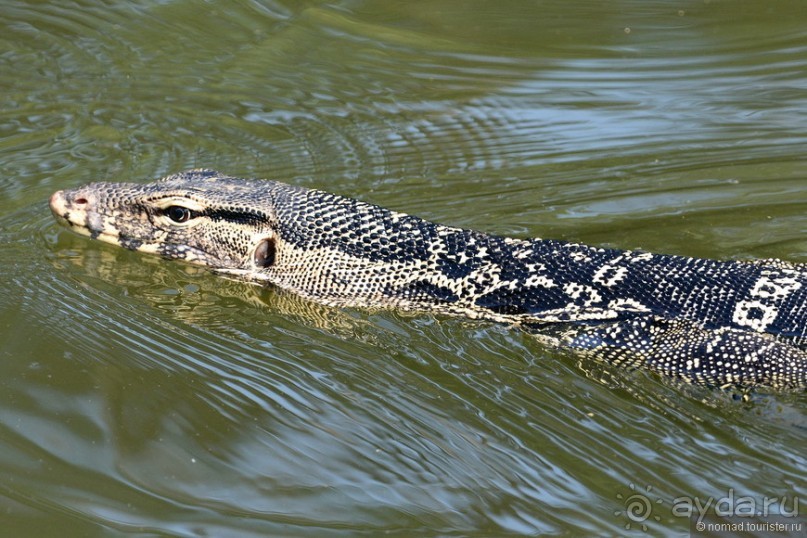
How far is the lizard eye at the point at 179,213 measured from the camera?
7.05 meters

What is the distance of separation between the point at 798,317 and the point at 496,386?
203 centimetres

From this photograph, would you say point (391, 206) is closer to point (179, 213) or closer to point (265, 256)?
point (265, 256)

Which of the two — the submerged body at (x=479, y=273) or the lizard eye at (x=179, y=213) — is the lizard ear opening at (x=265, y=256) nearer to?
the submerged body at (x=479, y=273)

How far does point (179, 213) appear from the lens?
7.07 meters

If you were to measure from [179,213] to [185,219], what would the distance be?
63 mm

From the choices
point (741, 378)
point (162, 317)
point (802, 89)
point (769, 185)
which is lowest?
point (162, 317)

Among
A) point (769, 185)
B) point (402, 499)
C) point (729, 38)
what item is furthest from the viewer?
point (729, 38)

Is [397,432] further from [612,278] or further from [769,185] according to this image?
[769,185]

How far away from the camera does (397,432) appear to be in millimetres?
5402

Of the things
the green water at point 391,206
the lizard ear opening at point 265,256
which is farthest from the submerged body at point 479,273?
the green water at point 391,206

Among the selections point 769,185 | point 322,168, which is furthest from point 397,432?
point 769,185

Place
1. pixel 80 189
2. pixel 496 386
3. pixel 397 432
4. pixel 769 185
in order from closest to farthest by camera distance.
Result: pixel 397 432
pixel 496 386
pixel 80 189
pixel 769 185

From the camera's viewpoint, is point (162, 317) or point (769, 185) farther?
point (769, 185)

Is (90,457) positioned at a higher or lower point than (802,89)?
lower
